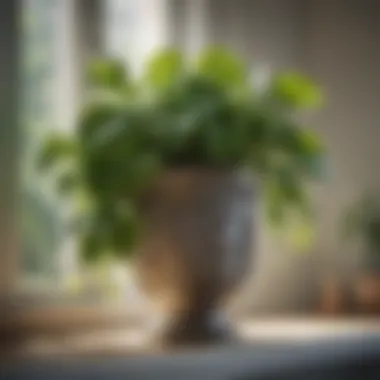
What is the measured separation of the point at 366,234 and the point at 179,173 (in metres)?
0.50

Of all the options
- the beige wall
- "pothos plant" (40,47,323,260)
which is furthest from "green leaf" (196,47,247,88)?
the beige wall

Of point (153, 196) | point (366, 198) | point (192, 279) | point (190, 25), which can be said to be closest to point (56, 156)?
point (153, 196)

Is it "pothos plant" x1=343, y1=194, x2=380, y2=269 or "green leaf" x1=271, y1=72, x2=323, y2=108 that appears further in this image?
"pothos plant" x1=343, y1=194, x2=380, y2=269

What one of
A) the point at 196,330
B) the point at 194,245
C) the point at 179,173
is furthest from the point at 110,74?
the point at 196,330

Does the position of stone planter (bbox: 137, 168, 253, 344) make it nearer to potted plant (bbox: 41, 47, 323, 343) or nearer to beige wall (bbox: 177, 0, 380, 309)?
potted plant (bbox: 41, 47, 323, 343)

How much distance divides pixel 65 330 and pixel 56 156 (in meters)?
0.31

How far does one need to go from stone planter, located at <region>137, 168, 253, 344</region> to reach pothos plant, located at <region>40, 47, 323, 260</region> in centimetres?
3

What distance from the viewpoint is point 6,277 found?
1.52 meters

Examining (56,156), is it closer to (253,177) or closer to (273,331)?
(253,177)

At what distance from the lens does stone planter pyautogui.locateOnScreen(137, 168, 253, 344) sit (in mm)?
1395

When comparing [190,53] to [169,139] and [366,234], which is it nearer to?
[169,139]

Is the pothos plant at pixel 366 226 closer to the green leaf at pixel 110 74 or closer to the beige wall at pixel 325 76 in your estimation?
the beige wall at pixel 325 76

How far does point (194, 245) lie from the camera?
139 cm

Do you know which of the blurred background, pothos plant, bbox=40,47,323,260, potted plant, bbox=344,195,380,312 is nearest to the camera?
pothos plant, bbox=40,47,323,260
